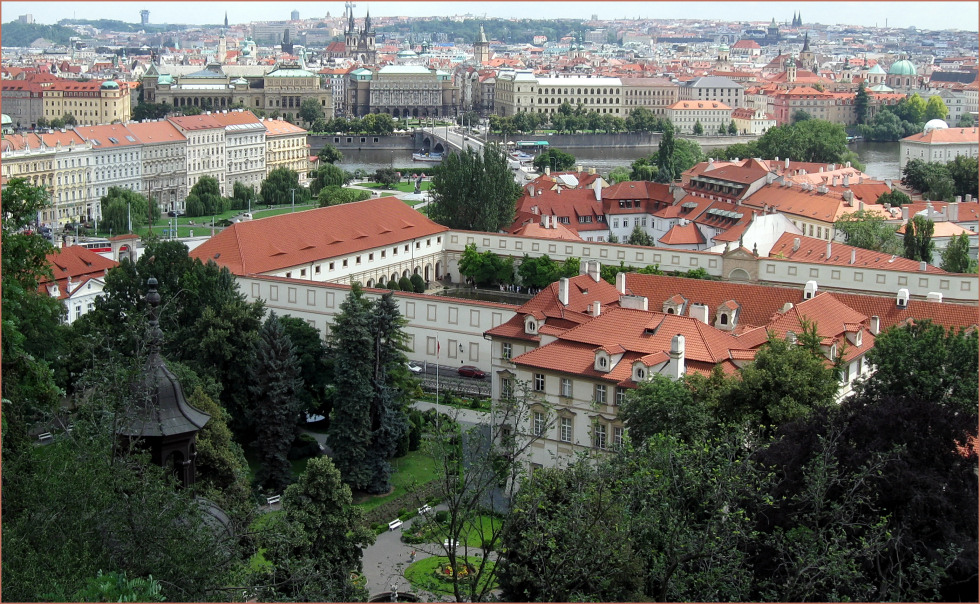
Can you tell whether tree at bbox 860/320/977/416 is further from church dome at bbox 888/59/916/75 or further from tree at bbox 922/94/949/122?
church dome at bbox 888/59/916/75

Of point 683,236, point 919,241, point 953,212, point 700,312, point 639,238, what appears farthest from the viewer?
point 639,238

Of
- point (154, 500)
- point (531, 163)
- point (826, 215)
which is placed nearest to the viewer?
point (154, 500)

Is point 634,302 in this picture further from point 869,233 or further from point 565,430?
point 869,233

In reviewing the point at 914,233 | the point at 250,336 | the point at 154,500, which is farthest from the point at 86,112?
A: the point at 154,500

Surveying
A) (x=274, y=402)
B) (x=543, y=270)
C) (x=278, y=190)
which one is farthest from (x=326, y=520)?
(x=278, y=190)

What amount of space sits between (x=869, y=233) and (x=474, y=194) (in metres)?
13.1

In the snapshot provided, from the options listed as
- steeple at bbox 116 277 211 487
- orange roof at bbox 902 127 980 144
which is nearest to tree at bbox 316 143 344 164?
orange roof at bbox 902 127 980 144

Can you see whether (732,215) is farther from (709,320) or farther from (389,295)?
(389,295)

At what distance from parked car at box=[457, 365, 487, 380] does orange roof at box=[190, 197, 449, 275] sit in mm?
7372

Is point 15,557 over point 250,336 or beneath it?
over

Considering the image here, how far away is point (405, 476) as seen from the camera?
26.4 meters

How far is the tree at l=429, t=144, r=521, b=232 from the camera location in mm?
49250

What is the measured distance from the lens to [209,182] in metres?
66.9

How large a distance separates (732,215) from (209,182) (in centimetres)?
2649
